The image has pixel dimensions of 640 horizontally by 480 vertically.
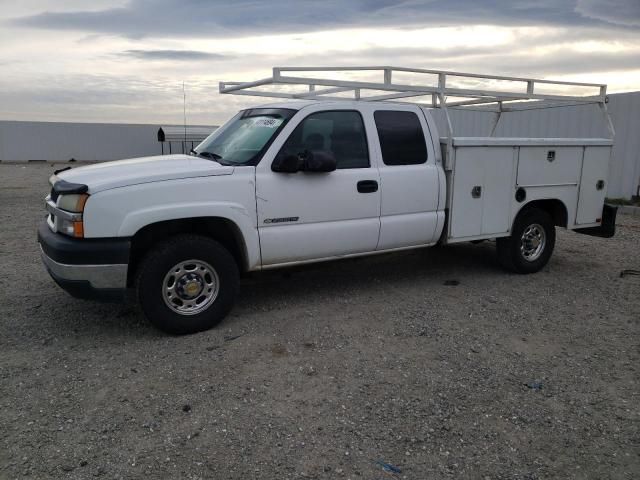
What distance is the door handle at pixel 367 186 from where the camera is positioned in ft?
17.5

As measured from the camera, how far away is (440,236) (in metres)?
6.10

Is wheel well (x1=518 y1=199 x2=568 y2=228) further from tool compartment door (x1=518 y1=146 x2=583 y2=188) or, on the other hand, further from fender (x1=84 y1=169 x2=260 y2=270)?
fender (x1=84 y1=169 x2=260 y2=270)

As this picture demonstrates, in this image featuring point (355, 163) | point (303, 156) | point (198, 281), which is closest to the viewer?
point (198, 281)

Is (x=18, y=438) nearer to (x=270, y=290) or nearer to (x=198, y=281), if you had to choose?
(x=198, y=281)

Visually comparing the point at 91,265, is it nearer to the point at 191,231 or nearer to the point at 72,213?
the point at 72,213

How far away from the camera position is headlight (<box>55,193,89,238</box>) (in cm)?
424

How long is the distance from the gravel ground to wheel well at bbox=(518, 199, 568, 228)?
39.9 inches

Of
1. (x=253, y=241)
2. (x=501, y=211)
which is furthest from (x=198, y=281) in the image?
(x=501, y=211)

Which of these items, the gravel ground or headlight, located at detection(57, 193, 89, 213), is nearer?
the gravel ground

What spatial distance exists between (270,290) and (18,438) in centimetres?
318

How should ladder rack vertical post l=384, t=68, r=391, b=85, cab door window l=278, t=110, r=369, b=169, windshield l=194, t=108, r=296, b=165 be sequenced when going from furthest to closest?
ladder rack vertical post l=384, t=68, r=391, b=85 → cab door window l=278, t=110, r=369, b=169 → windshield l=194, t=108, r=296, b=165

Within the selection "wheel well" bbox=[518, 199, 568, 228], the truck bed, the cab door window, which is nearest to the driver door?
the cab door window

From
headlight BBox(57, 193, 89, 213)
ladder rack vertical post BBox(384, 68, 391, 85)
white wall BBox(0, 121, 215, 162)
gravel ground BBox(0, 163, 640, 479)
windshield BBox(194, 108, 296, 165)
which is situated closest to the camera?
gravel ground BBox(0, 163, 640, 479)

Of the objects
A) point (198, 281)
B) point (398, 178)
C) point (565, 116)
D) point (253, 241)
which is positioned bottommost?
point (198, 281)
